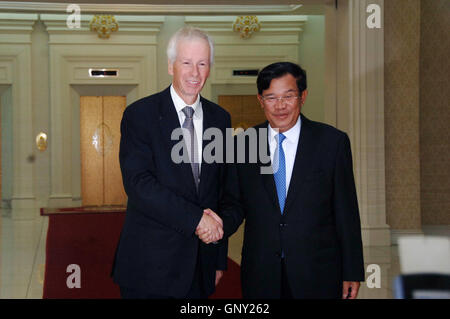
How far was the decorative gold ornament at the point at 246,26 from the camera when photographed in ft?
37.1

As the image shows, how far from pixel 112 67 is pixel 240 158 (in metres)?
9.51

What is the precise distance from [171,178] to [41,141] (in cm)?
974

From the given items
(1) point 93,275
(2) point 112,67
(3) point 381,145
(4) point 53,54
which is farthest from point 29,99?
(3) point 381,145

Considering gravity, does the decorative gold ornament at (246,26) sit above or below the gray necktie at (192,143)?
above

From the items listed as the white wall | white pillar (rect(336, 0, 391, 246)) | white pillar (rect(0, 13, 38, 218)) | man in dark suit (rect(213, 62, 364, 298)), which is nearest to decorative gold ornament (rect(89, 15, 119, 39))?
white pillar (rect(0, 13, 38, 218))

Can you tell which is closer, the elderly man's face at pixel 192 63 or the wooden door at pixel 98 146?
the elderly man's face at pixel 192 63

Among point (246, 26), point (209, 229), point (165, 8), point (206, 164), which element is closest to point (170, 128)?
point (206, 164)

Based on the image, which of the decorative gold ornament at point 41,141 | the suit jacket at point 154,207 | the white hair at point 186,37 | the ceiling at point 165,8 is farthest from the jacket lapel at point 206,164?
the decorative gold ornament at point 41,141

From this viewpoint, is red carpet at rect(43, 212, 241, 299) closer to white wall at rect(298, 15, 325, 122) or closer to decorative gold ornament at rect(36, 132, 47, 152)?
decorative gold ornament at rect(36, 132, 47, 152)

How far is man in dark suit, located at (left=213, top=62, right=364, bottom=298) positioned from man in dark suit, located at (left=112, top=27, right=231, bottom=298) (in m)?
0.17

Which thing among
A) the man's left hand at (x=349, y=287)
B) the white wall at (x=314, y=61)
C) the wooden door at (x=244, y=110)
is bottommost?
the man's left hand at (x=349, y=287)

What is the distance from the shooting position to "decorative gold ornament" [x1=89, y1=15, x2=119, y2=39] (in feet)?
37.6

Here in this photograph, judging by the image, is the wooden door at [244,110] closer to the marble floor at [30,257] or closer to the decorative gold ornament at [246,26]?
the decorative gold ornament at [246,26]

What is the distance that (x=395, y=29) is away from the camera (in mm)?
7926
